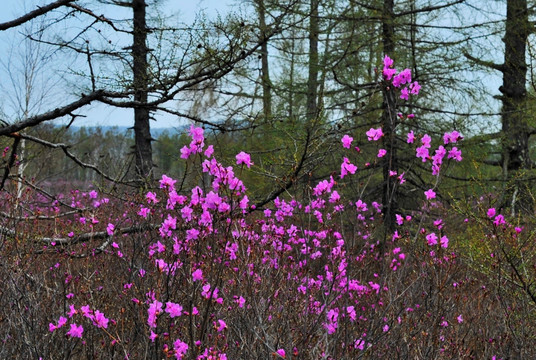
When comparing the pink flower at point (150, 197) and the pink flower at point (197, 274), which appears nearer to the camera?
the pink flower at point (197, 274)

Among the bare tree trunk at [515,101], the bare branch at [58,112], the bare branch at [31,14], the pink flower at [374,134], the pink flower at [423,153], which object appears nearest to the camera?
the pink flower at [374,134]

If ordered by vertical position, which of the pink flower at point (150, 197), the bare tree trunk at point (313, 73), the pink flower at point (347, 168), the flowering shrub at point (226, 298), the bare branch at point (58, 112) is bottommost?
the flowering shrub at point (226, 298)

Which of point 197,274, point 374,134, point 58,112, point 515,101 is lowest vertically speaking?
point 197,274

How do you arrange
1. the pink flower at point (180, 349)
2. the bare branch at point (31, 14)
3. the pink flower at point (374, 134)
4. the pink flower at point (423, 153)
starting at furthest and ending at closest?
the bare branch at point (31, 14)
the pink flower at point (423, 153)
the pink flower at point (374, 134)
the pink flower at point (180, 349)

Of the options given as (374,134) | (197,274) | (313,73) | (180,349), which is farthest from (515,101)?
(180,349)

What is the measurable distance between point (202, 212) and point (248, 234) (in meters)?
0.71

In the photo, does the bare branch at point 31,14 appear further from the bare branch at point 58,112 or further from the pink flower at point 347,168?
the pink flower at point 347,168

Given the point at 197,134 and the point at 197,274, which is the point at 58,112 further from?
the point at 197,274

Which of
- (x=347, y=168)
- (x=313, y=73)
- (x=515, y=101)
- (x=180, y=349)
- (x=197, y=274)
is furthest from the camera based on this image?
(x=515, y=101)

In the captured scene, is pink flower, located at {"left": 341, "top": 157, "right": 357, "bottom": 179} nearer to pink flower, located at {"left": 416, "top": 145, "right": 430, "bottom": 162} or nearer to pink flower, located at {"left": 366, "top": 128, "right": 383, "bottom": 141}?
pink flower, located at {"left": 366, "top": 128, "right": 383, "bottom": 141}

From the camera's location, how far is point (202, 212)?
287 centimetres

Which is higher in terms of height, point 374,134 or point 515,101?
point 515,101

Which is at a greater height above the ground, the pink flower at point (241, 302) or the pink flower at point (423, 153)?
the pink flower at point (423, 153)

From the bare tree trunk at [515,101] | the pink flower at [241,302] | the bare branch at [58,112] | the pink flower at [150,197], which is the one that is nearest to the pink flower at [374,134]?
the pink flower at [241,302]
